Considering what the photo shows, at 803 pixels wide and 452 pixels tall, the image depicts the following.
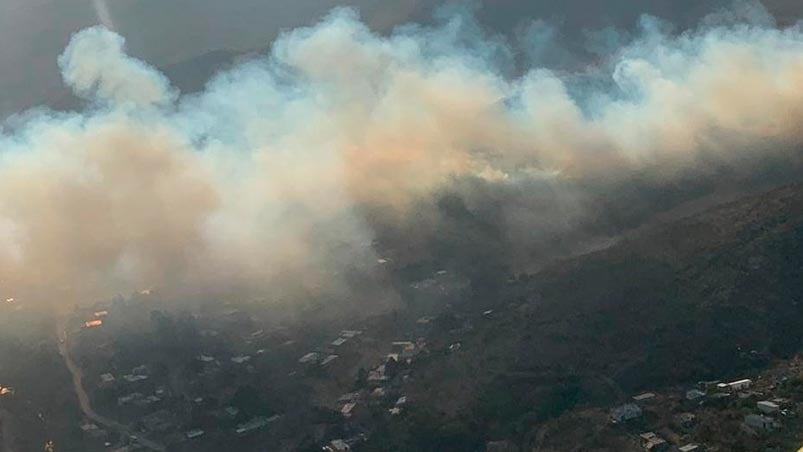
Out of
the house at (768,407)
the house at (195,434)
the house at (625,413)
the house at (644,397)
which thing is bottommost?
the house at (768,407)

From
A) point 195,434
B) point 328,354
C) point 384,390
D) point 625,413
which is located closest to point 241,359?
point 328,354

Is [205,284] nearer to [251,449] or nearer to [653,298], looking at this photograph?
[251,449]

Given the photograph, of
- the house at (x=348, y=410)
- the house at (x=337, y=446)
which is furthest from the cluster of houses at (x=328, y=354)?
the house at (x=337, y=446)

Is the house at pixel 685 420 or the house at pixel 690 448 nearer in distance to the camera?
the house at pixel 690 448

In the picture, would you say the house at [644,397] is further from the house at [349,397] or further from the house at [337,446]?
the house at [349,397]

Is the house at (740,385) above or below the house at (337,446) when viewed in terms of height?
below

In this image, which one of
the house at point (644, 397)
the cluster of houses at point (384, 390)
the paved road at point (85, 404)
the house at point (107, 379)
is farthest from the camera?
the house at point (107, 379)

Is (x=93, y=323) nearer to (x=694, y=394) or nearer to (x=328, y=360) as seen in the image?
(x=328, y=360)

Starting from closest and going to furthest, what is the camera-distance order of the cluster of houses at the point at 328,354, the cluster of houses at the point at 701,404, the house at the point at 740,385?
the cluster of houses at the point at 701,404
the house at the point at 740,385
the cluster of houses at the point at 328,354
